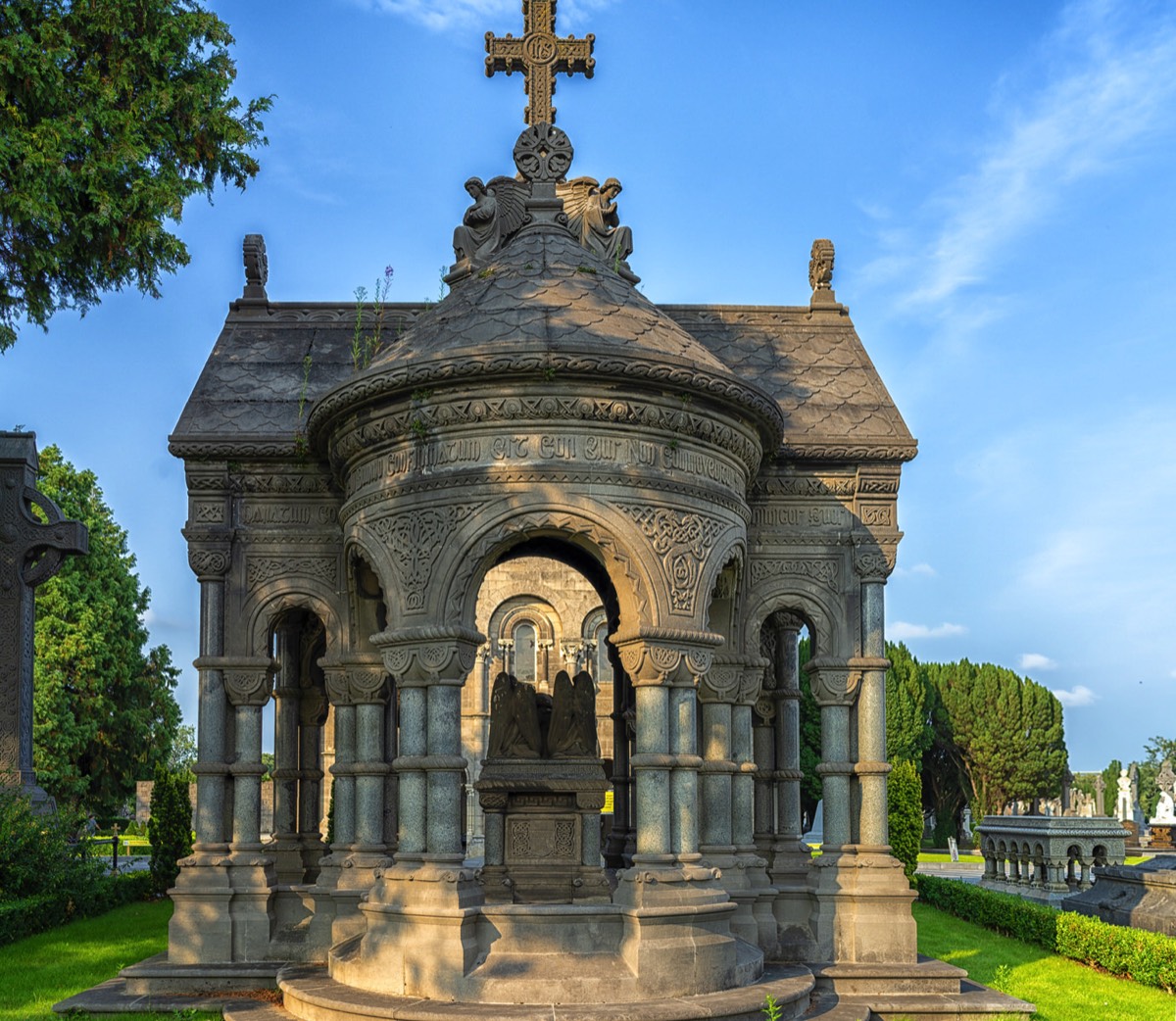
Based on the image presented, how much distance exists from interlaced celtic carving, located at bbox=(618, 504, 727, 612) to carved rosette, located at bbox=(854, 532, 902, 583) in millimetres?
2710

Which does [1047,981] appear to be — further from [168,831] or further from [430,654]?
[168,831]

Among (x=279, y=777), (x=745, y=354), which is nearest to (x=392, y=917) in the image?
(x=279, y=777)

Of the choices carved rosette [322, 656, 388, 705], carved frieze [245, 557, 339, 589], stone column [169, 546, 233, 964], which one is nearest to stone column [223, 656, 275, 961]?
stone column [169, 546, 233, 964]

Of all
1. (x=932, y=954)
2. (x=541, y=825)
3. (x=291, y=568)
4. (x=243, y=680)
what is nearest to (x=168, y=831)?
(x=243, y=680)

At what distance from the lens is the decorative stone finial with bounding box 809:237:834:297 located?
1451 centimetres

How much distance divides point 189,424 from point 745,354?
6.16m

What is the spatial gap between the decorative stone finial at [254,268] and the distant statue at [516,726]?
18.2 ft

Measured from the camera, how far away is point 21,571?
1872 centimetres

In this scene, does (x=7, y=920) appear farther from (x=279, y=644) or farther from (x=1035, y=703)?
(x=1035, y=703)

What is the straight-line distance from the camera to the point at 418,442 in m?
10.5

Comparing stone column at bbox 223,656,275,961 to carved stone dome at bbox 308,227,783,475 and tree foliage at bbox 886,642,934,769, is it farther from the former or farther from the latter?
tree foliage at bbox 886,642,934,769

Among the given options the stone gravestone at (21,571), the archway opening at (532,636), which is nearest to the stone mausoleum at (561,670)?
the stone gravestone at (21,571)

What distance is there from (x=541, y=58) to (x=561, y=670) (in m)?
6.90

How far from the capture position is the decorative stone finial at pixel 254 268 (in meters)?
14.2
